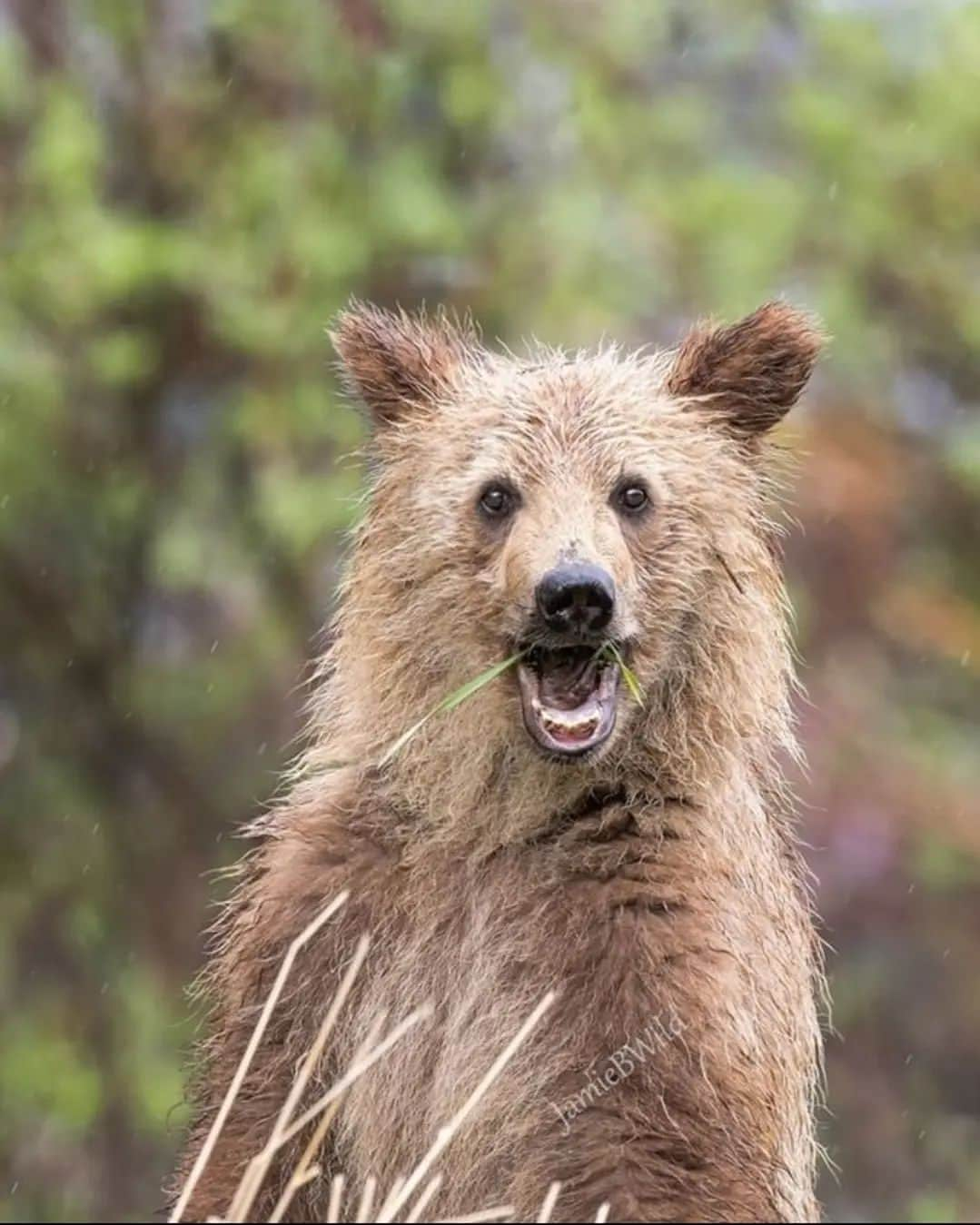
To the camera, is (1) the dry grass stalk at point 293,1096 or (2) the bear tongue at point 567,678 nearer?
(1) the dry grass stalk at point 293,1096

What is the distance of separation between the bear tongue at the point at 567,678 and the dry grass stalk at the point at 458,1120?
1.94ft

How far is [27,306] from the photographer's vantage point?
40.5ft

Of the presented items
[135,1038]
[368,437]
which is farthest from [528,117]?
[368,437]

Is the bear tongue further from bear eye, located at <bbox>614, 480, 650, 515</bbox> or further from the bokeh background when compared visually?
the bokeh background

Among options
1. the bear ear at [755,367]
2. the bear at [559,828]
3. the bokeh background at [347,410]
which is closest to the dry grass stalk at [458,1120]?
the bear at [559,828]

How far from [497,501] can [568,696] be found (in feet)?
1.73

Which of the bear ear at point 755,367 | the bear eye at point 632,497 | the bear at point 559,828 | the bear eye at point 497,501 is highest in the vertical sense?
the bear ear at point 755,367

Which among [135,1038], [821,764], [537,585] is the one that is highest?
[537,585]

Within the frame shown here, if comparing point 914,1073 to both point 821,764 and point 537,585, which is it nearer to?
point 821,764

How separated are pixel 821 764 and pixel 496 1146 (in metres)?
8.00

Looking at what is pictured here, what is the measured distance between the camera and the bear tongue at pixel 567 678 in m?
5.11

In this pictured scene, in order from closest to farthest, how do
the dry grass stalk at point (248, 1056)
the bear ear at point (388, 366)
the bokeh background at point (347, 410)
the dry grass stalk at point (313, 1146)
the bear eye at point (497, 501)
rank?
the dry grass stalk at point (313, 1146) < the dry grass stalk at point (248, 1056) < the bear eye at point (497, 501) < the bear ear at point (388, 366) < the bokeh background at point (347, 410)

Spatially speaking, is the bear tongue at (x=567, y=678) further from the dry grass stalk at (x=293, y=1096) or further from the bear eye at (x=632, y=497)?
the dry grass stalk at (x=293, y=1096)

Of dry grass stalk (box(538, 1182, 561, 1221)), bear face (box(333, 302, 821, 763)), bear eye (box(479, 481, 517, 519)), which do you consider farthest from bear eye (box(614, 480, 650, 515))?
dry grass stalk (box(538, 1182, 561, 1221))
